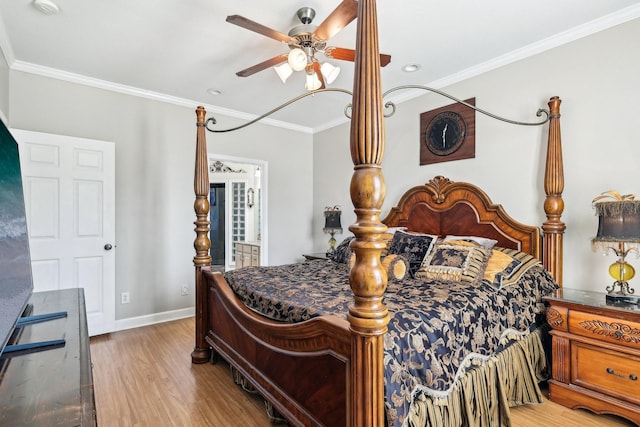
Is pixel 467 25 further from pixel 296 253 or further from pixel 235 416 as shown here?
pixel 296 253

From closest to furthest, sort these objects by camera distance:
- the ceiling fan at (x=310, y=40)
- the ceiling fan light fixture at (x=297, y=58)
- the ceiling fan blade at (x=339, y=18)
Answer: the ceiling fan blade at (x=339, y=18) < the ceiling fan at (x=310, y=40) < the ceiling fan light fixture at (x=297, y=58)

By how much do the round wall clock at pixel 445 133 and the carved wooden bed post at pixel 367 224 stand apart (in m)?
2.42

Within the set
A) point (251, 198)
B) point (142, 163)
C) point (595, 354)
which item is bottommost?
point (595, 354)

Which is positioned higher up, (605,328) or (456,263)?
(456,263)

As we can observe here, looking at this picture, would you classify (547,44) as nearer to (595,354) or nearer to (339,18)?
(339,18)

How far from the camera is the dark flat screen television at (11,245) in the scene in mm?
1188

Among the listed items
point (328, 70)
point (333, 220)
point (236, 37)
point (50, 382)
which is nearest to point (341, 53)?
point (328, 70)

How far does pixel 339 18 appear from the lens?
185 centimetres

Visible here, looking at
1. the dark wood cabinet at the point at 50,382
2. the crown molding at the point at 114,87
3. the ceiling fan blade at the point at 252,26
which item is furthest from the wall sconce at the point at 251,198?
the dark wood cabinet at the point at 50,382

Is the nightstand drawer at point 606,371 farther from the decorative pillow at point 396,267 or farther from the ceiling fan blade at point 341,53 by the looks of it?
the ceiling fan blade at point 341,53

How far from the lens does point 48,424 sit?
0.80 meters

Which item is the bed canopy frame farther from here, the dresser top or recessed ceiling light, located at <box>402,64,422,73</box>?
recessed ceiling light, located at <box>402,64,422,73</box>

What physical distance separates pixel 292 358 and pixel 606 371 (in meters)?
1.92

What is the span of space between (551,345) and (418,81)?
2688 mm
